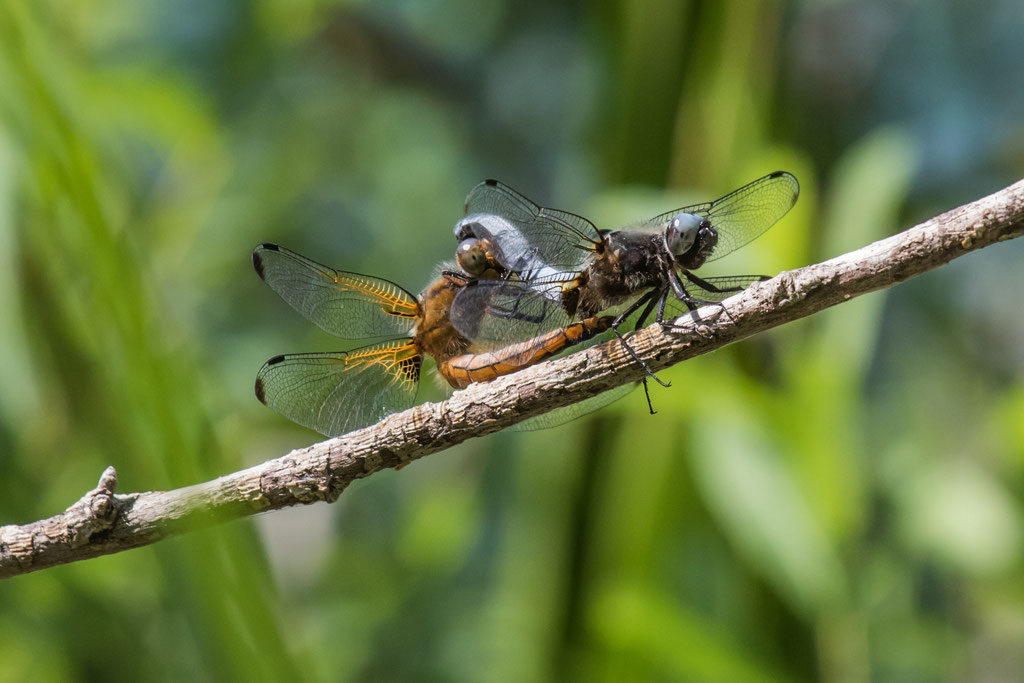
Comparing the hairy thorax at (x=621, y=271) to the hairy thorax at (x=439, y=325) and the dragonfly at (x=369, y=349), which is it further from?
the hairy thorax at (x=439, y=325)

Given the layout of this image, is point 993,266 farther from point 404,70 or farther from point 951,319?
point 404,70

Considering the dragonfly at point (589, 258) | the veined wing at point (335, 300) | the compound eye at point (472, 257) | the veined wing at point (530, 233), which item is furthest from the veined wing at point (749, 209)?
the veined wing at point (335, 300)

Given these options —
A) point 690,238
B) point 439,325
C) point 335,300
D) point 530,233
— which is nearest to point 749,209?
point 690,238

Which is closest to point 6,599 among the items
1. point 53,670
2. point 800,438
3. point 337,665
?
point 53,670

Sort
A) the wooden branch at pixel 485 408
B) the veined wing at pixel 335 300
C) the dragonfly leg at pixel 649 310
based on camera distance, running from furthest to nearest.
A: 1. the veined wing at pixel 335 300
2. the dragonfly leg at pixel 649 310
3. the wooden branch at pixel 485 408

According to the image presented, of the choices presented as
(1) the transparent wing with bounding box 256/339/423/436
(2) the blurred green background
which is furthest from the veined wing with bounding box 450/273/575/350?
(2) the blurred green background

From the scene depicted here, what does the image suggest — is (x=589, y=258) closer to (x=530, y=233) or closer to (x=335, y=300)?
(x=530, y=233)

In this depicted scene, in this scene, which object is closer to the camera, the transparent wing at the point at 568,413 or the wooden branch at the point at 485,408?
the wooden branch at the point at 485,408
